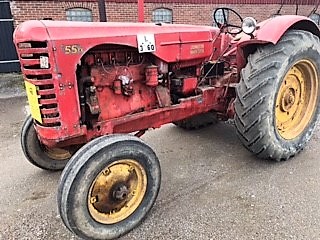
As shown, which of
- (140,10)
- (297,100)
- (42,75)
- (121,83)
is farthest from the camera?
(297,100)

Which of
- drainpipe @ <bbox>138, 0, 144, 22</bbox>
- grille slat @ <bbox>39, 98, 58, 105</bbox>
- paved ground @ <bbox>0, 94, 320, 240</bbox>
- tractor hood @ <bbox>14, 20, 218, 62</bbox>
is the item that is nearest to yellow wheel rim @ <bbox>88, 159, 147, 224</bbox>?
paved ground @ <bbox>0, 94, 320, 240</bbox>

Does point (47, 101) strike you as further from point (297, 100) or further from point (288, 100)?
point (297, 100)

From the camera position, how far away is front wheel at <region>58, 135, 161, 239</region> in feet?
6.99

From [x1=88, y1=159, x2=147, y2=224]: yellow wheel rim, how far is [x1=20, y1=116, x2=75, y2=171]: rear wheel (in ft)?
2.69

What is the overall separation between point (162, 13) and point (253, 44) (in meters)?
8.13

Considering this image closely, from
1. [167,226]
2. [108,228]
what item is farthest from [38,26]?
[167,226]

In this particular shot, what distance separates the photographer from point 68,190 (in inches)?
82.7

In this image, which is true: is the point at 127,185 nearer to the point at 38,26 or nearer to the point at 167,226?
the point at 167,226

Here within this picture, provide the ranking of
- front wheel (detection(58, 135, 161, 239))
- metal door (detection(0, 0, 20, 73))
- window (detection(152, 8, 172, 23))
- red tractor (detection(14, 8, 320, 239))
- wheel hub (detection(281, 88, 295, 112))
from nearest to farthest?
front wheel (detection(58, 135, 161, 239)) < red tractor (detection(14, 8, 320, 239)) < wheel hub (detection(281, 88, 295, 112)) < metal door (detection(0, 0, 20, 73)) < window (detection(152, 8, 172, 23))

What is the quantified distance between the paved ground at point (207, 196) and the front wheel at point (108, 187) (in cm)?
18

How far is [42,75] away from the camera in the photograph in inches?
90.0

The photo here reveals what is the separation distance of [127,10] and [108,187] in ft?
28.3

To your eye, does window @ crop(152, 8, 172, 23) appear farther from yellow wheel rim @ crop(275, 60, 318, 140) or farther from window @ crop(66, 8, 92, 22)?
yellow wheel rim @ crop(275, 60, 318, 140)

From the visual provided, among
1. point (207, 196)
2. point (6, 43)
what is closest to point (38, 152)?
point (207, 196)
